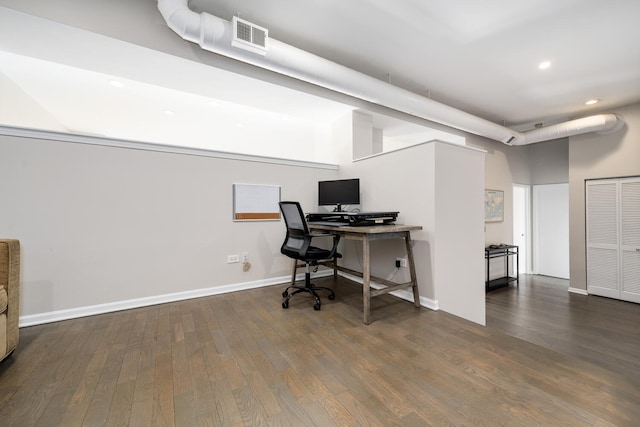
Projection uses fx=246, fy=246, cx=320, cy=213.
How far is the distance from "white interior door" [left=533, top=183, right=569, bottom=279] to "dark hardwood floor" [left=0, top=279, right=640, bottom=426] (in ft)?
17.9

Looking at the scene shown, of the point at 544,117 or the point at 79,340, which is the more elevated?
the point at 544,117

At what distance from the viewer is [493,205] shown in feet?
Answer: 17.6

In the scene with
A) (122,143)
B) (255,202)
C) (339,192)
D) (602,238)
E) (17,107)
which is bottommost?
(602,238)

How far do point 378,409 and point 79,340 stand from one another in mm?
2281

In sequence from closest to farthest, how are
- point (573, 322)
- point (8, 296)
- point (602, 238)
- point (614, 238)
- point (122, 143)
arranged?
point (8, 296)
point (122, 143)
point (573, 322)
point (614, 238)
point (602, 238)

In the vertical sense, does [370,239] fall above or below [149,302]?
above

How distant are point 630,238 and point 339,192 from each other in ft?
16.1

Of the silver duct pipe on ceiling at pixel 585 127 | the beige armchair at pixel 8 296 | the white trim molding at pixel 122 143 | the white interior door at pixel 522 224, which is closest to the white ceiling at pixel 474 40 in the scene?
the silver duct pipe on ceiling at pixel 585 127

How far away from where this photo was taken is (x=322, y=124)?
462 centimetres

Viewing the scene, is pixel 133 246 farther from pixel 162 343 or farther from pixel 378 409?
pixel 378 409

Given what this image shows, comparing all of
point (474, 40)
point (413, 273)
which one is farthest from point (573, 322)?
point (474, 40)

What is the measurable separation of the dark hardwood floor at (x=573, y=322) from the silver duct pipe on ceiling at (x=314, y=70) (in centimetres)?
295

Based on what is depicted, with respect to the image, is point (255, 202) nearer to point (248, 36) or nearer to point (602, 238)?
point (248, 36)

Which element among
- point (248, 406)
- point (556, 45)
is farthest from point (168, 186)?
point (556, 45)
